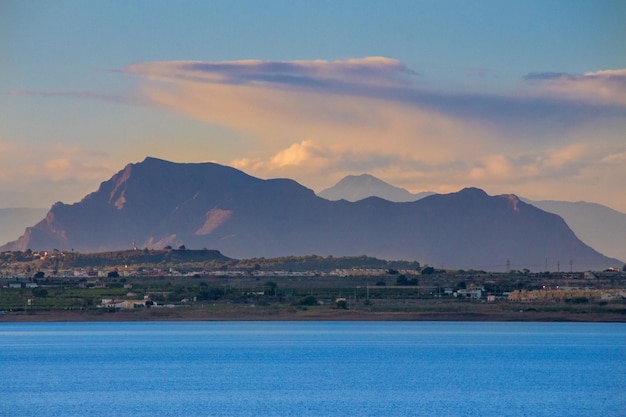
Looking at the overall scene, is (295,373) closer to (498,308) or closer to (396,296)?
(498,308)

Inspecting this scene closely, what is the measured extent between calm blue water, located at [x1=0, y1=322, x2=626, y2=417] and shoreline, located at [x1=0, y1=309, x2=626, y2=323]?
8450 millimetres

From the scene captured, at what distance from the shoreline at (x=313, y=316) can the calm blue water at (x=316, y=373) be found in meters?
8.45

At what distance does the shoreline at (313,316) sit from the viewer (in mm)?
127438

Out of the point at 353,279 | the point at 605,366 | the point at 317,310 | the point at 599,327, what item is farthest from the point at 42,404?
the point at 353,279

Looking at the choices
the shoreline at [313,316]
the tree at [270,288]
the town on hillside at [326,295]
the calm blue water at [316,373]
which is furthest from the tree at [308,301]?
the calm blue water at [316,373]

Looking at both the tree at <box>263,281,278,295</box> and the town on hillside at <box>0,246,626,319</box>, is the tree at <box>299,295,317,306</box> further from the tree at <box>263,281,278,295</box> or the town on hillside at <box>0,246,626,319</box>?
the tree at <box>263,281,278,295</box>

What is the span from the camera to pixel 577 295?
143625 millimetres

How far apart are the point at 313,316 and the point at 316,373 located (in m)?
59.2

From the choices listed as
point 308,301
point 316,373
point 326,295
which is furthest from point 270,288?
point 316,373

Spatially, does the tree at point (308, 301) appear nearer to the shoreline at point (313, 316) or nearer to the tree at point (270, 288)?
the shoreline at point (313, 316)

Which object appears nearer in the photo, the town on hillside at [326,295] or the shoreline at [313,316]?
A: the shoreline at [313,316]

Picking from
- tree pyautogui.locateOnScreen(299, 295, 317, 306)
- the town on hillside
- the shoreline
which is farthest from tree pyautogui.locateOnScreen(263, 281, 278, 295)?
the shoreline

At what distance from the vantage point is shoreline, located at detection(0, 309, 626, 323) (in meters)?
127

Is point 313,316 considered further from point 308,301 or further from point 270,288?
point 270,288
